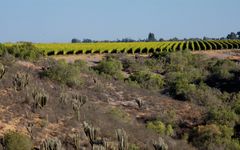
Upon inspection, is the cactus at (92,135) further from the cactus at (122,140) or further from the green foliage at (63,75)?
the green foliage at (63,75)

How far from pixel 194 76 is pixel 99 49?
27.1 metres

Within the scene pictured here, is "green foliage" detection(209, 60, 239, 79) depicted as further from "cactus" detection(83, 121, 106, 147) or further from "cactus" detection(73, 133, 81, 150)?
"cactus" detection(73, 133, 81, 150)

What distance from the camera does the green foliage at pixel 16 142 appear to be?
16.0 m

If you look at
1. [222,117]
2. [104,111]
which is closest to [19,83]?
[104,111]

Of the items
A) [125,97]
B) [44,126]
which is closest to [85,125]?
[44,126]

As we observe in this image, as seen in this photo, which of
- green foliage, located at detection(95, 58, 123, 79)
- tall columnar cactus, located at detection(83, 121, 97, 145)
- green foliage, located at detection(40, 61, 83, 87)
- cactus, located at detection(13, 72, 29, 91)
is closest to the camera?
→ tall columnar cactus, located at detection(83, 121, 97, 145)

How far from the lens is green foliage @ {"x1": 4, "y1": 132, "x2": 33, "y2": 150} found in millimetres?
16047

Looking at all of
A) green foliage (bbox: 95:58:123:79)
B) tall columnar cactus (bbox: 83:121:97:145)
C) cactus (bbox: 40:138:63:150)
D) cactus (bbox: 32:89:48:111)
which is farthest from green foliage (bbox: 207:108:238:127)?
green foliage (bbox: 95:58:123:79)

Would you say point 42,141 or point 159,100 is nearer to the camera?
point 42,141

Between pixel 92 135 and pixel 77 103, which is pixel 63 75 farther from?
pixel 92 135

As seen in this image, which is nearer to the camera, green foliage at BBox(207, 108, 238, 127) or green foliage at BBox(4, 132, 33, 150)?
green foliage at BBox(4, 132, 33, 150)

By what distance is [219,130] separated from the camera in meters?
24.3

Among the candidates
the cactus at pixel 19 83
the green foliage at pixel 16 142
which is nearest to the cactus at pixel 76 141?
the green foliage at pixel 16 142

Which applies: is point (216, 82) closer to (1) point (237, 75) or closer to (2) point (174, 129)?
(1) point (237, 75)
